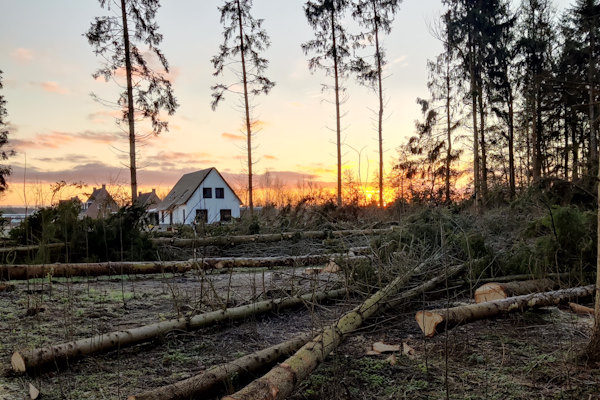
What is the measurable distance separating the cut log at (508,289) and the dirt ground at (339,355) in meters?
0.27

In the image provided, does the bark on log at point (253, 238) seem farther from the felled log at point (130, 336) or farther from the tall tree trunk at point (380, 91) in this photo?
the tall tree trunk at point (380, 91)

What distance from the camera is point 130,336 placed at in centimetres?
369

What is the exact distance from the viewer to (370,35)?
70.6 ft

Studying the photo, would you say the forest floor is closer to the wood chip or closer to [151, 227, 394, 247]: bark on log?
the wood chip

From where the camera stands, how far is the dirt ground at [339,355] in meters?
2.93

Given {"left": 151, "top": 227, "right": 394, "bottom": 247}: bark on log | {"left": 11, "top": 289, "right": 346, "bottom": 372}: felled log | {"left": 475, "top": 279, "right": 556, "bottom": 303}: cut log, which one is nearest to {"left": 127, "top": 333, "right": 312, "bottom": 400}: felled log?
{"left": 11, "top": 289, "right": 346, "bottom": 372}: felled log

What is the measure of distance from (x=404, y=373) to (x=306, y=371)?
0.90 meters

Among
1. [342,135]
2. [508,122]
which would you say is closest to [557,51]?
[508,122]

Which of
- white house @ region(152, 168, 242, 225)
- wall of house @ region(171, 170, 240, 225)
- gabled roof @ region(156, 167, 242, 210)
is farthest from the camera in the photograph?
wall of house @ region(171, 170, 240, 225)

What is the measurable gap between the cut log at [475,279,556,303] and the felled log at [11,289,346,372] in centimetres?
183

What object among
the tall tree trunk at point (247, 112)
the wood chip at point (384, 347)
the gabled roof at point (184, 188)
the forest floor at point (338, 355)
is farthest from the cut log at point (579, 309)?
the gabled roof at point (184, 188)

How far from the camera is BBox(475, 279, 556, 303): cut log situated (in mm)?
4664

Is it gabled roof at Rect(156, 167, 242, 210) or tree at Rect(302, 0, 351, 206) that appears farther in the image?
gabled roof at Rect(156, 167, 242, 210)

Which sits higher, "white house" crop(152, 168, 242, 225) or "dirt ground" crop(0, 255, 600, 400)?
"white house" crop(152, 168, 242, 225)
